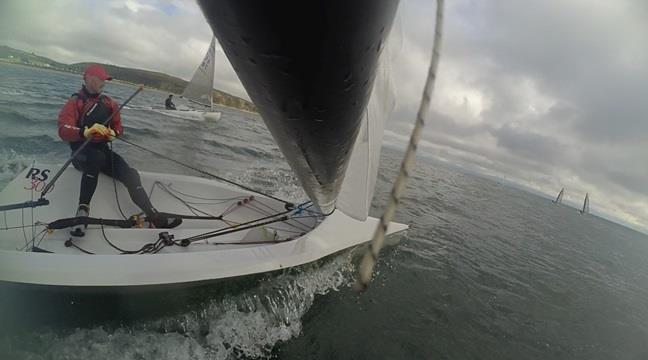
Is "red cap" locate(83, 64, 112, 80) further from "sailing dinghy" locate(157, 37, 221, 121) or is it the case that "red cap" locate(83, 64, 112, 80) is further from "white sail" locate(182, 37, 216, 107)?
"white sail" locate(182, 37, 216, 107)

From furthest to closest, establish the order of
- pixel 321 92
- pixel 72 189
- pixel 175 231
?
pixel 175 231 < pixel 72 189 < pixel 321 92

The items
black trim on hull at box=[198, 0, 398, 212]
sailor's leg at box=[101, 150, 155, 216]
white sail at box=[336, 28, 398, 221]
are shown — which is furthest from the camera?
sailor's leg at box=[101, 150, 155, 216]

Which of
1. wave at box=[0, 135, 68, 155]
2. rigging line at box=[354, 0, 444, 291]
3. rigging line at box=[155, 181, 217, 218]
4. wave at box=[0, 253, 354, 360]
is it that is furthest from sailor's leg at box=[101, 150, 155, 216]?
wave at box=[0, 135, 68, 155]

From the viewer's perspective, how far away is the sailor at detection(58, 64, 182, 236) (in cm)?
479

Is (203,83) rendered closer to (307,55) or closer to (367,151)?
(367,151)

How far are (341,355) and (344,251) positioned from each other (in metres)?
2.54

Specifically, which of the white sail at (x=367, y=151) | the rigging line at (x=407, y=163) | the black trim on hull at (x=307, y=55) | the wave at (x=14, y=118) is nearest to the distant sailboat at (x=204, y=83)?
the wave at (x=14, y=118)

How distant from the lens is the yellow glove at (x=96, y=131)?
4.61 m

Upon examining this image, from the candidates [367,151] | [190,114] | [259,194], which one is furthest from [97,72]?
[190,114]

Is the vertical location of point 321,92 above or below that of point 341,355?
above

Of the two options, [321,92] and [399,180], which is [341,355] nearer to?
[399,180]

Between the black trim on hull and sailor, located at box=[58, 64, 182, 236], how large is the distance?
4826 mm

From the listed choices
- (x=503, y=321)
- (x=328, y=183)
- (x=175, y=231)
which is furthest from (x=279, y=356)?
(x=503, y=321)

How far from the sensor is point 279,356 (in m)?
4.63
